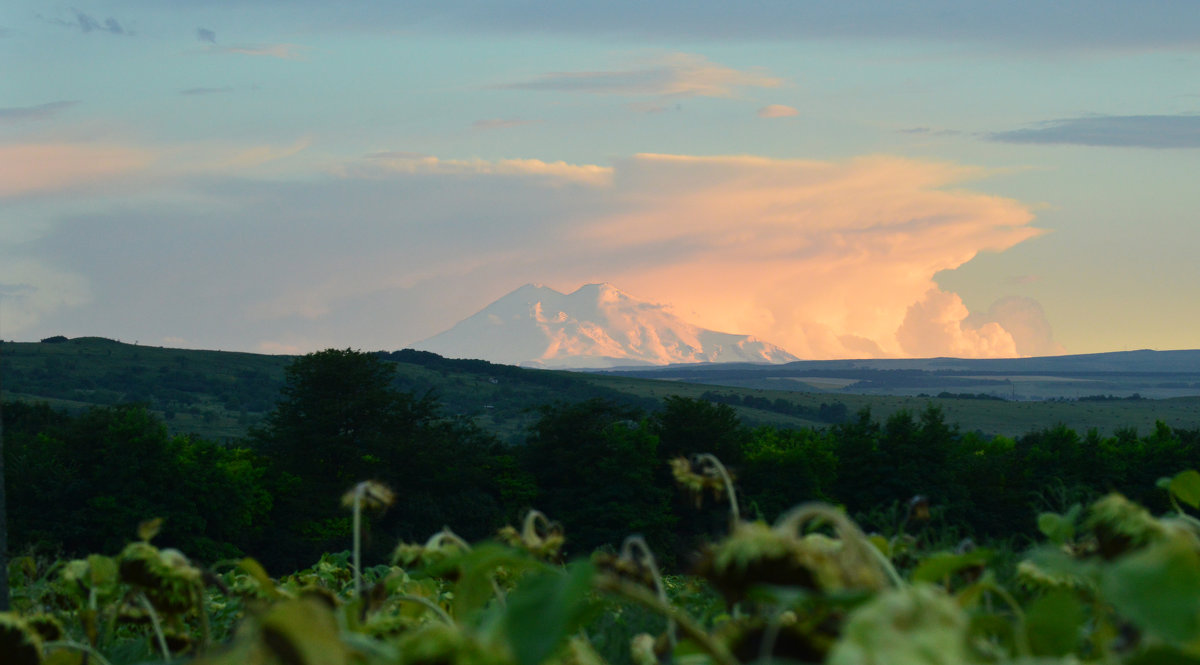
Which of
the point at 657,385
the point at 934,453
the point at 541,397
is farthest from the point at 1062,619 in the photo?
the point at 657,385

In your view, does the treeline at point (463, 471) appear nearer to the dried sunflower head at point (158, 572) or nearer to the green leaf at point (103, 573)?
the green leaf at point (103, 573)

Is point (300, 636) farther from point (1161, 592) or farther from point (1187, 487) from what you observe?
point (1187, 487)

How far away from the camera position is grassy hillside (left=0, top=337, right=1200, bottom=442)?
124000 millimetres

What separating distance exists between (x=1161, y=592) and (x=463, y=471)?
162 ft

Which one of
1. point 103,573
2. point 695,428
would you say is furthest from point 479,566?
point 695,428

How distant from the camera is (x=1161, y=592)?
1.25 metres

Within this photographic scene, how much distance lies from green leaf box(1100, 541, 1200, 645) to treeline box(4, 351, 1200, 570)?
39.6 m

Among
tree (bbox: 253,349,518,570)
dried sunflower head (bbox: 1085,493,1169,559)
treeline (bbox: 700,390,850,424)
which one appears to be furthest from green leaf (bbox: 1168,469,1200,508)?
treeline (bbox: 700,390,850,424)

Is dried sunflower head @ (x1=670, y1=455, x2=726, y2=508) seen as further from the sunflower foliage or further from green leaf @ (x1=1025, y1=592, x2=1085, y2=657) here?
green leaf @ (x1=1025, y1=592, x2=1085, y2=657)

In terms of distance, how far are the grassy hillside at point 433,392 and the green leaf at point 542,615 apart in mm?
103385

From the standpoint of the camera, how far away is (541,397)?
5891 inches

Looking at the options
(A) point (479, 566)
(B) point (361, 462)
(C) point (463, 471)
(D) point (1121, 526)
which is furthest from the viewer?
(B) point (361, 462)

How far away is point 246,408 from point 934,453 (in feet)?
323

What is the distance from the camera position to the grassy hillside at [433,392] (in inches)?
4882
